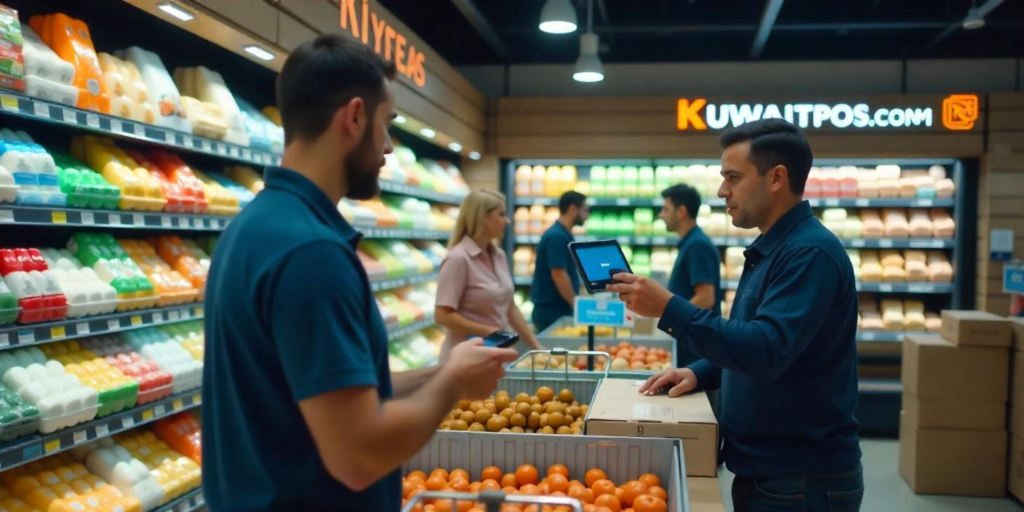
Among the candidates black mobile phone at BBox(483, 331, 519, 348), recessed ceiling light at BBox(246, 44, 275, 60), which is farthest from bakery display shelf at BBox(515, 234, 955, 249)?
black mobile phone at BBox(483, 331, 519, 348)

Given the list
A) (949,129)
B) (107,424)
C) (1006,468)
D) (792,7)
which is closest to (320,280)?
(107,424)

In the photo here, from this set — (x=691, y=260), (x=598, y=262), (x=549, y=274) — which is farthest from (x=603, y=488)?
(x=549, y=274)

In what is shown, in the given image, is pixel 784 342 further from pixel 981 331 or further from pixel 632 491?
pixel 981 331

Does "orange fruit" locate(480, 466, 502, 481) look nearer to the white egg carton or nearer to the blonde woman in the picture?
the white egg carton

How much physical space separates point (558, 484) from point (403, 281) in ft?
13.2

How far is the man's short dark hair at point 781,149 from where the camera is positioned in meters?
2.24

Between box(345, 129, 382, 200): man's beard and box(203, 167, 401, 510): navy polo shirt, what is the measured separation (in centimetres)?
6

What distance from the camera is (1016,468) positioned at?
4.98 meters

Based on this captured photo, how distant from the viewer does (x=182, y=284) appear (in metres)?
3.47

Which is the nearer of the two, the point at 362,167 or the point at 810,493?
the point at 362,167

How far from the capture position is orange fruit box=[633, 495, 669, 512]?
208 centimetres

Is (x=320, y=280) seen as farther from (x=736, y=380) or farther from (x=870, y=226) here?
(x=870, y=226)

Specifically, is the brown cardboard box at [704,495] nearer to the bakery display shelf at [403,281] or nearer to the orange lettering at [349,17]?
the orange lettering at [349,17]

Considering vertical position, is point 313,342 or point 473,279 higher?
point 313,342
